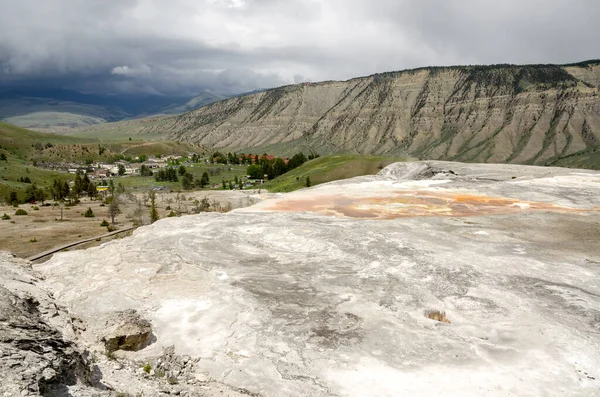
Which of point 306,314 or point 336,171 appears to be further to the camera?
point 336,171

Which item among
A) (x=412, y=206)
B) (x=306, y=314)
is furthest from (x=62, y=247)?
(x=306, y=314)

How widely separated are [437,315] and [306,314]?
17.3 feet

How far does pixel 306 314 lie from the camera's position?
15.6 meters

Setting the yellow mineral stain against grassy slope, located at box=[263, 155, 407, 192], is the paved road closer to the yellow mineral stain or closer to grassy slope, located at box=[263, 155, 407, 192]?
the yellow mineral stain

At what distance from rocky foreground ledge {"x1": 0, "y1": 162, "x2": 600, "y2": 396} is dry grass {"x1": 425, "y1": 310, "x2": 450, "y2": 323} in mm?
78

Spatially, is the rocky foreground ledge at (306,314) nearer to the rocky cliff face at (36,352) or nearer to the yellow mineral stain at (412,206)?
the rocky cliff face at (36,352)

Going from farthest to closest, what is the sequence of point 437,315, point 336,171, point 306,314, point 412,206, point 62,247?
point 336,171, point 62,247, point 412,206, point 437,315, point 306,314

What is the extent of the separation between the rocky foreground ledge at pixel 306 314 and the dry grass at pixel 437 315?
8cm

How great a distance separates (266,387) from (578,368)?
9.78 metres

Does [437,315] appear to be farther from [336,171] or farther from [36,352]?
[336,171]

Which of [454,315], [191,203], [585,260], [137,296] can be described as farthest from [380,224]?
[191,203]

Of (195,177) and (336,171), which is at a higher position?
(336,171)

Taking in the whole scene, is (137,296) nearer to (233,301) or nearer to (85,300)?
(85,300)

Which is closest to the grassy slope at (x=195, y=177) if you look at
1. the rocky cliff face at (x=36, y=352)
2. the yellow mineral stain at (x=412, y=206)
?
the yellow mineral stain at (x=412, y=206)
